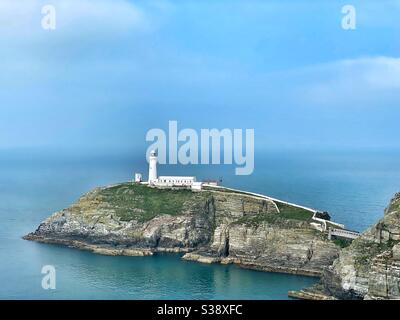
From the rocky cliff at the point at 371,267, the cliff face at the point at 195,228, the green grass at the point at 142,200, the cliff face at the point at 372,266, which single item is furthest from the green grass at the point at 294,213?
the cliff face at the point at 372,266

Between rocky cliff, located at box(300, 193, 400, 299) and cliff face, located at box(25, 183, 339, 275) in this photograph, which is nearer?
rocky cliff, located at box(300, 193, 400, 299)

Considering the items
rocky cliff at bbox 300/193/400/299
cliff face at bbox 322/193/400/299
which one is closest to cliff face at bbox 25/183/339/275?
rocky cliff at bbox 300/193/400/299

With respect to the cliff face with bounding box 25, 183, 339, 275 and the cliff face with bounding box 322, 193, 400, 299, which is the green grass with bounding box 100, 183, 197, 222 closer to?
the cliff face with bounding box 25, 183, 339, 275

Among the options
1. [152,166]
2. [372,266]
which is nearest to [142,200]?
[152,166]

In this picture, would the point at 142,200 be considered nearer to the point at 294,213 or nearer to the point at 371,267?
the point at 294,213

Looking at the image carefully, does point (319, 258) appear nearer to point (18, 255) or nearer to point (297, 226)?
point (297, 226)
